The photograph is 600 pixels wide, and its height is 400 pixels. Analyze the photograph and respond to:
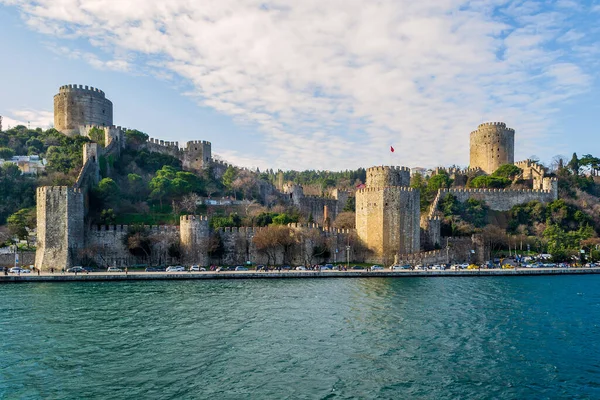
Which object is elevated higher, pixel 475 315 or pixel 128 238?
pixel 128 238

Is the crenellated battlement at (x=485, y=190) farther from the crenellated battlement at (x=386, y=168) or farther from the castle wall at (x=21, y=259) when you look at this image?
the castle wall at (x=21, y=259)

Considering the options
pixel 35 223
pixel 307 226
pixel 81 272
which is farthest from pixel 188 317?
pixel 35 223

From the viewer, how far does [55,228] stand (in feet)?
103

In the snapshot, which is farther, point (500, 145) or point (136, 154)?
point (500, 145)

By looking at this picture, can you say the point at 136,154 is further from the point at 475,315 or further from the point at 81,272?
the point at 475,315

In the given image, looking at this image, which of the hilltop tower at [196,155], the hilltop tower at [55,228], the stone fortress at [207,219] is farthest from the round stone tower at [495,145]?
the hilltop tower at [55,228]

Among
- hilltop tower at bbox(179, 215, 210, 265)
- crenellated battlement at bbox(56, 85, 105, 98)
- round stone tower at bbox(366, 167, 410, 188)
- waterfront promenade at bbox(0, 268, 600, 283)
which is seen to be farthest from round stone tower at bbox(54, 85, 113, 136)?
round stone tower at bbox(366, 167, 410, 188)

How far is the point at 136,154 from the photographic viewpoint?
44.2 meters

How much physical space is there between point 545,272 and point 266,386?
95.3 ft

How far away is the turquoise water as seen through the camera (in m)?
12.9

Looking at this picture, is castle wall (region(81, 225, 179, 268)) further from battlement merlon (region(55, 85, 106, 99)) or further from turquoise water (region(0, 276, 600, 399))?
battlement merlon (region(55, 85, 106, 99))

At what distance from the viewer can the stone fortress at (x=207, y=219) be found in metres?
31.7

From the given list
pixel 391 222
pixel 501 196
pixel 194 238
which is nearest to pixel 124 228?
pixel 194 238

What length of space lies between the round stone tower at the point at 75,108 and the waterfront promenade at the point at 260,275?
2162 centimetres
